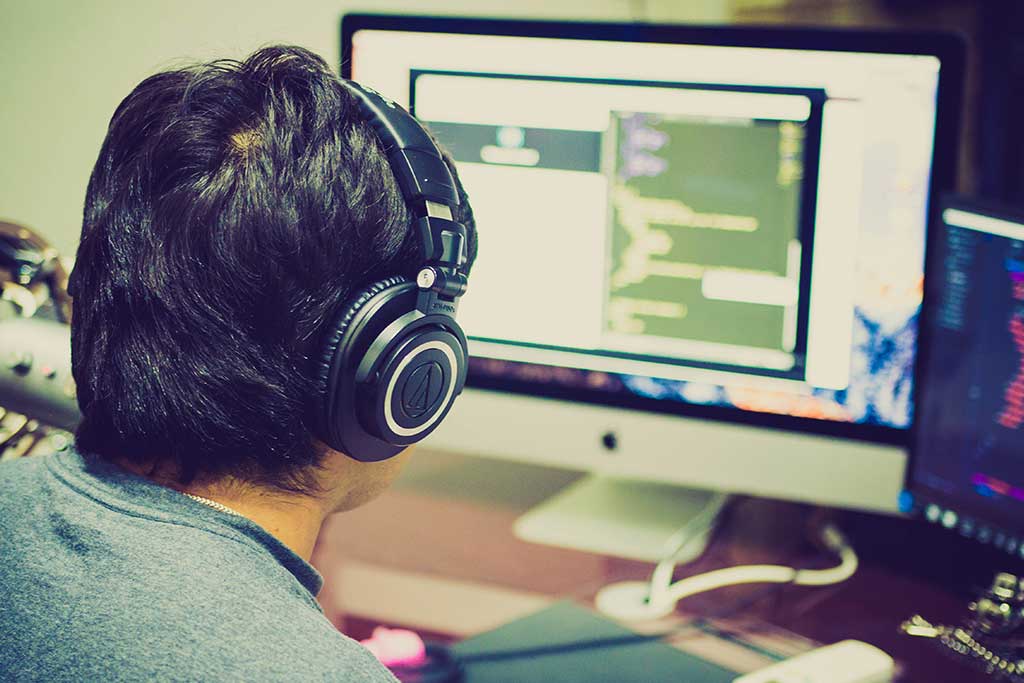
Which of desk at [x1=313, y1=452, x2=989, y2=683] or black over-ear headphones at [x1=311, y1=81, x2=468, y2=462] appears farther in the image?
desk at [x1=313, y1=452, x2=989, y2=683]

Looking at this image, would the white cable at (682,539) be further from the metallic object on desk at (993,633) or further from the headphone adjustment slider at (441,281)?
the headphone adjustment slider at (441,281)

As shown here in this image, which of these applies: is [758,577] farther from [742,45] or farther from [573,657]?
[742,45]

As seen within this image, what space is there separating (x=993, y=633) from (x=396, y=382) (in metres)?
0.61

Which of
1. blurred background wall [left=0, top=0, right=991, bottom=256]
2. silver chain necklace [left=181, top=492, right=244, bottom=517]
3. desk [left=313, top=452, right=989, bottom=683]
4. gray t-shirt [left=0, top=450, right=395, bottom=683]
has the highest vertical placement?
blurred background wall [left=0, top=0, right=991, bottom=256]

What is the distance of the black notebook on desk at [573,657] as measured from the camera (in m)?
0.85

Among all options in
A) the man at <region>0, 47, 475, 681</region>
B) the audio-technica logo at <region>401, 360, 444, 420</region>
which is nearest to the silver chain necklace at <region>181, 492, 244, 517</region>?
the man at <region>0, 47, 475, 681</region>

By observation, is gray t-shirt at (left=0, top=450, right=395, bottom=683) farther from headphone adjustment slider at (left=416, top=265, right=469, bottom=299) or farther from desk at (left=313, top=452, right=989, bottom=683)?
desk at (left=313, top=452, right=989, bottom=683)

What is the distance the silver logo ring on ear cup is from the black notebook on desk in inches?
12.0

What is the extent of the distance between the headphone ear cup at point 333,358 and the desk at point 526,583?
0.41 meters

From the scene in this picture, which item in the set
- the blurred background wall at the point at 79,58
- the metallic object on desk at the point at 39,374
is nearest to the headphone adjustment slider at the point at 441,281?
the metallic object on desk at the point at 39,374

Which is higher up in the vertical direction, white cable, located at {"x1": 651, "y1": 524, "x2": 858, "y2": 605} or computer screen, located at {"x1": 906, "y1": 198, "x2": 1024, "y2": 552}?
computer screen, located at {"x1": 906, "y1": 198, "x2": 1024, "y2": 552}

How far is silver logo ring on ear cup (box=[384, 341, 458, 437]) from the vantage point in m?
0.60

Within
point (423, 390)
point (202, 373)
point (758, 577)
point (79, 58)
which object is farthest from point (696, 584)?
point (79, 58)

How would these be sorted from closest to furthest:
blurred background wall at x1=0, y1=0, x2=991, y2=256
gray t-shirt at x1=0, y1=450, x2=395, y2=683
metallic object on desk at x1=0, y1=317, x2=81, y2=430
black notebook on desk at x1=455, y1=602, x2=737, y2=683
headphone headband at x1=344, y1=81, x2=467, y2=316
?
gray t-shirt at x1=0, y1=450, x2=395, y2=683 < headphone headband at x1=344, y1=81, x2=467, y2=316 < metallic object on desk at x1=0, y1=317, x2=81, y2=430 < black notebook on desk at x1=455, y1=602, x2=737, y2=683 < blurred background wall at x1=0, y1=0, x2=991, y2=256
